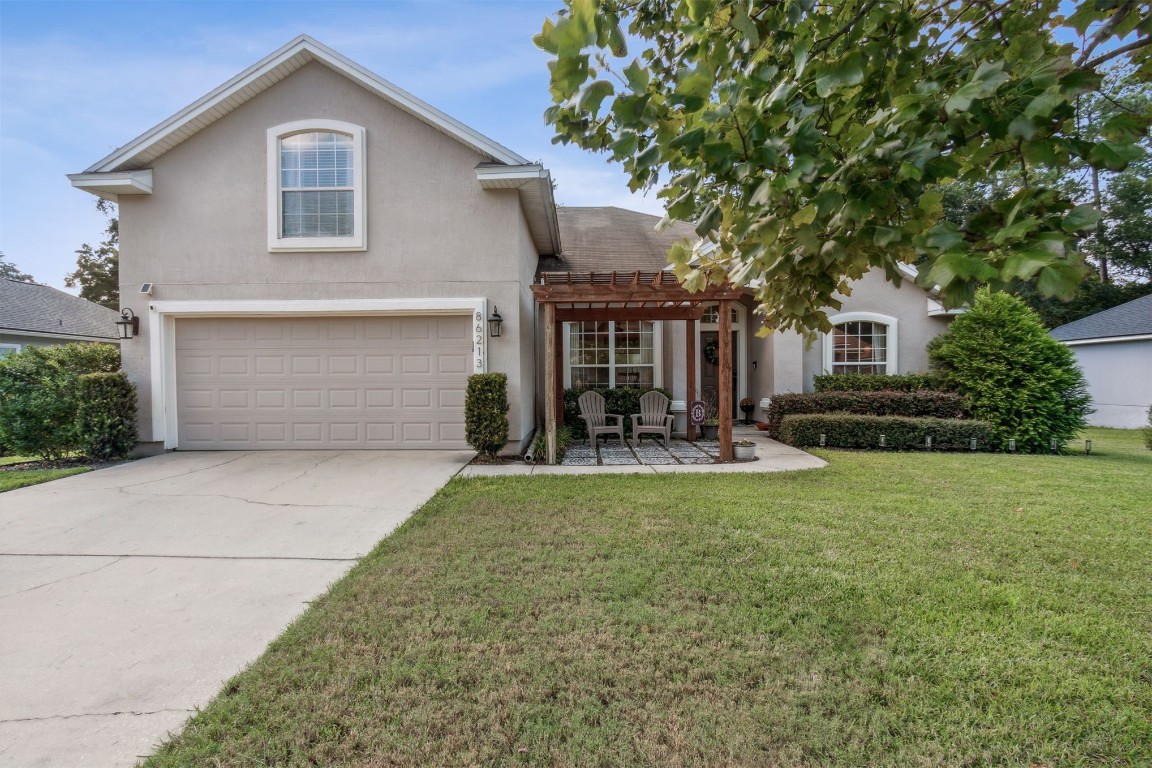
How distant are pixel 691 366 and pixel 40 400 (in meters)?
10.9

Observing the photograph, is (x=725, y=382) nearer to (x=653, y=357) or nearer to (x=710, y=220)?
(x=653, y=357)

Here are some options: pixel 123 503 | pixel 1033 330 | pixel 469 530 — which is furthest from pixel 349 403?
pixel 1033 330

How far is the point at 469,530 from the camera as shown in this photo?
4844 mm

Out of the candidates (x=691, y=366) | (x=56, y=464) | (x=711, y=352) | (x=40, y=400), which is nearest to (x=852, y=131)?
(x=691, y=366)

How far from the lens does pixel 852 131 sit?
1.94m

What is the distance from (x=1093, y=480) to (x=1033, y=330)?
380 centimetres

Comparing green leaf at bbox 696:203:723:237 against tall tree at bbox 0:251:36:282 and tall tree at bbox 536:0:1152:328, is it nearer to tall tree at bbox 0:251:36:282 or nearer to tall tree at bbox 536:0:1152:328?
tall tree at bbox 536:0:1152:328

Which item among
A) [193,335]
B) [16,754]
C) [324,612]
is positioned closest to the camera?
[16,754]

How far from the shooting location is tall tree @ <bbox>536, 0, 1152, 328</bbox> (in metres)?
1.47

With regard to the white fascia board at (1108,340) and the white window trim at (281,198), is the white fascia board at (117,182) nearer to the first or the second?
the white window trim at (281,198)

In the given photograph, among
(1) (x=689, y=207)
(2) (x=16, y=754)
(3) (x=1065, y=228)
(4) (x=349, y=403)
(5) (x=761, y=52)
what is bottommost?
(2) (x=16, y=754)

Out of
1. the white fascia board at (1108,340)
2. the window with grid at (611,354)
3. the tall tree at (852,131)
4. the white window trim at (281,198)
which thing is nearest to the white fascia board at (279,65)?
the white window trim at (281,198)

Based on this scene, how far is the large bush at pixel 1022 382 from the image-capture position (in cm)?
962

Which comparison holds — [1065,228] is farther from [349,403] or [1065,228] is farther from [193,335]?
[193,335]
